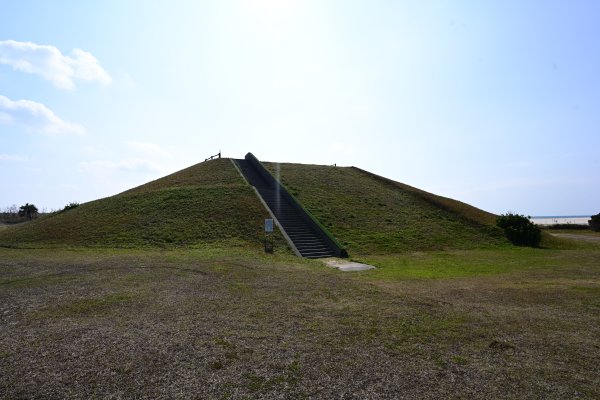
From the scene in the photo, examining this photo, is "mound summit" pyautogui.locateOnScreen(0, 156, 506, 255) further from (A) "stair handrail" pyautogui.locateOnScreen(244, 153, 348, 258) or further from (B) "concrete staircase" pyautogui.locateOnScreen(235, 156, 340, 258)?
(B) "concrete staircase" pyautogui.locateOnScreen(235, 156, 340, 258)

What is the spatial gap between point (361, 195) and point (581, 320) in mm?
26476

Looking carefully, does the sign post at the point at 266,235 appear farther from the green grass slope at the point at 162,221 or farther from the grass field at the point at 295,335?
the grass field at the point at 295,335

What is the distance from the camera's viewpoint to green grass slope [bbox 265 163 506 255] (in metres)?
24.1

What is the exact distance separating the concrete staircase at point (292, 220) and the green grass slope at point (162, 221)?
3.70 ft

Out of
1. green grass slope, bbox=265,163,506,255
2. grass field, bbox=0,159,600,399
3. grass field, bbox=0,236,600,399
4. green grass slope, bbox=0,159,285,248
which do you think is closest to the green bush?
green grass slope, bbox=265,163,506,255

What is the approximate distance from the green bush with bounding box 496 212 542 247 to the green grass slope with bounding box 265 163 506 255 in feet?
2.29

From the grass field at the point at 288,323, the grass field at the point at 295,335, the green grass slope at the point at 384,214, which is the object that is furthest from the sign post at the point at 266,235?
the grass field at the point at 295,335

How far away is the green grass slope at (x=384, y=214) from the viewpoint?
24.1 m

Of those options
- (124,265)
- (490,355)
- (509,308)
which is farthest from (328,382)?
(124,265)

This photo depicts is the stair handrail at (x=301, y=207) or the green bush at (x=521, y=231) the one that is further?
the green bush at (x=521, y=231)

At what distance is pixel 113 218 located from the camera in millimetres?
27172

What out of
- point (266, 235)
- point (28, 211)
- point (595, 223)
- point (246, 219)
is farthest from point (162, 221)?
point (595, 223)

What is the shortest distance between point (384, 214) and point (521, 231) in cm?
971

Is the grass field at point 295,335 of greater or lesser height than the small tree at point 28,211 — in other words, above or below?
below
